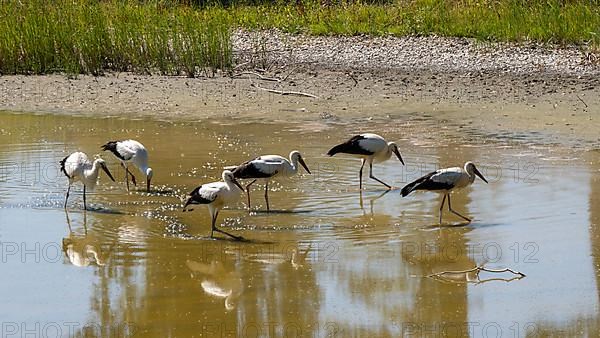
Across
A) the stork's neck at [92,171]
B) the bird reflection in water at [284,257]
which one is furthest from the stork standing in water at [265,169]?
the bird reflection in water at [284,257]

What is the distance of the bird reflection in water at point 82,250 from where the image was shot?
9102 millimetres

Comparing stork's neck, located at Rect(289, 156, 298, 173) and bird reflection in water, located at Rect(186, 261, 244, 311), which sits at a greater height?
stork's neck, located at Rect(289, 156, 298, 173)

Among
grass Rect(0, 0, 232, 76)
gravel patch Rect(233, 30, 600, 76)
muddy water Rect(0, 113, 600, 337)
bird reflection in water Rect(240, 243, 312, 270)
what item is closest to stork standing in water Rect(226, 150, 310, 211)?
muddy water Rect(0, 113, 600, 337)

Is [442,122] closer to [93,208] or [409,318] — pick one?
[93,208]

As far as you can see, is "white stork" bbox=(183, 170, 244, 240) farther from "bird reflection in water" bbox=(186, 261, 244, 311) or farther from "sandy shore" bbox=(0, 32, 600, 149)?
"sandy shore" bbox=(0, 32, 600, 149)

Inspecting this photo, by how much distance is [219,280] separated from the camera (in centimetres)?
848

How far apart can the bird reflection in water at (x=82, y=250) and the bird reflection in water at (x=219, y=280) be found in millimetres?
766

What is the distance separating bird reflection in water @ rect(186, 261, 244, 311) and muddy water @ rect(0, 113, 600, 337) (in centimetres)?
2

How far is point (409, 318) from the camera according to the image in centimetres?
752

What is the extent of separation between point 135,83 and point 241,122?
116 inches

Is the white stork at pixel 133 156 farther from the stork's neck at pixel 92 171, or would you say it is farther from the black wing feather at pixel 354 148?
the black wing feather at pixel 354 148

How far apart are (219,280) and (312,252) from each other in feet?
3.29

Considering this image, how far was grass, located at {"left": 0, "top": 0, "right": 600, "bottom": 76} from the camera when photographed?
61.9 feet

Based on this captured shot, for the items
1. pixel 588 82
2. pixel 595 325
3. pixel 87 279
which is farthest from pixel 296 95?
pixel 595 325
